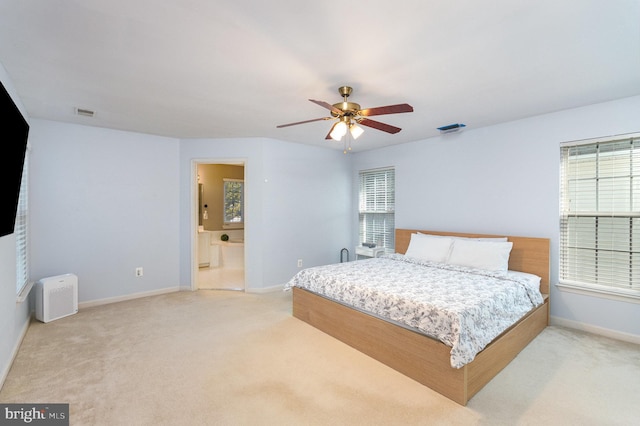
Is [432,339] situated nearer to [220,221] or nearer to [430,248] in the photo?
[430,248]

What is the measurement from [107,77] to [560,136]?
4594 mm

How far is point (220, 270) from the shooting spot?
6.44 m

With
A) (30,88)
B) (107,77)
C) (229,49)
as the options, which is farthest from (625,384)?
(30,88)

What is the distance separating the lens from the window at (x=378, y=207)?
5.35 m

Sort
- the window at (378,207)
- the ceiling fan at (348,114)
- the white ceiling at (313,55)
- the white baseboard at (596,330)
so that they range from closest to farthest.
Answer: the white ceiling at (313,55)
the ceiling fan at (348,114)
the white baseboard at (596,330)
the window at (378,207)

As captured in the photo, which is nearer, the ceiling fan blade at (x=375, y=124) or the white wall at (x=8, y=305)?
the white wall at (x=8, y=305)

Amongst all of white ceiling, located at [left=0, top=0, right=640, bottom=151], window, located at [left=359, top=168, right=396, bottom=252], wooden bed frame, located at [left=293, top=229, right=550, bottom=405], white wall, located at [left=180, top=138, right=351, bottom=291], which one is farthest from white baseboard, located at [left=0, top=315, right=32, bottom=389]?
window, located at [left=359, top=168, right=396, bottom=252]

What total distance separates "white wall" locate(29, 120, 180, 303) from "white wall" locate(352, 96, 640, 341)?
3.79 m

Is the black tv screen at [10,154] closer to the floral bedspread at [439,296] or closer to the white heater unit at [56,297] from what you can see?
the white heater unit at [56,297]

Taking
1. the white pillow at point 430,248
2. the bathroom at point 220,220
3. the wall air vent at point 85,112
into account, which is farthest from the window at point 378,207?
the wall air vent at point 85,112

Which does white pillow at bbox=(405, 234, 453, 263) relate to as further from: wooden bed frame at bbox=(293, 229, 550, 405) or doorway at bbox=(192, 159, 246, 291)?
doorway at bbox=(192, 159, 246, 291)

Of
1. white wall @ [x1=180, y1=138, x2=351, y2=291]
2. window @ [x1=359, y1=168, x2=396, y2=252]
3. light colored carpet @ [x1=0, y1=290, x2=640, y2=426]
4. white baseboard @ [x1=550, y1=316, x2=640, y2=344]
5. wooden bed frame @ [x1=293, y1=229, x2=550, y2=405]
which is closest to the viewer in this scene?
light colored carpet @ [x1=0, y1=290, x2=640, y2=426]

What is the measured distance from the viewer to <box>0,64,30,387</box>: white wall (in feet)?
7.62

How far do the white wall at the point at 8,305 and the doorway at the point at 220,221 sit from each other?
317 cm
